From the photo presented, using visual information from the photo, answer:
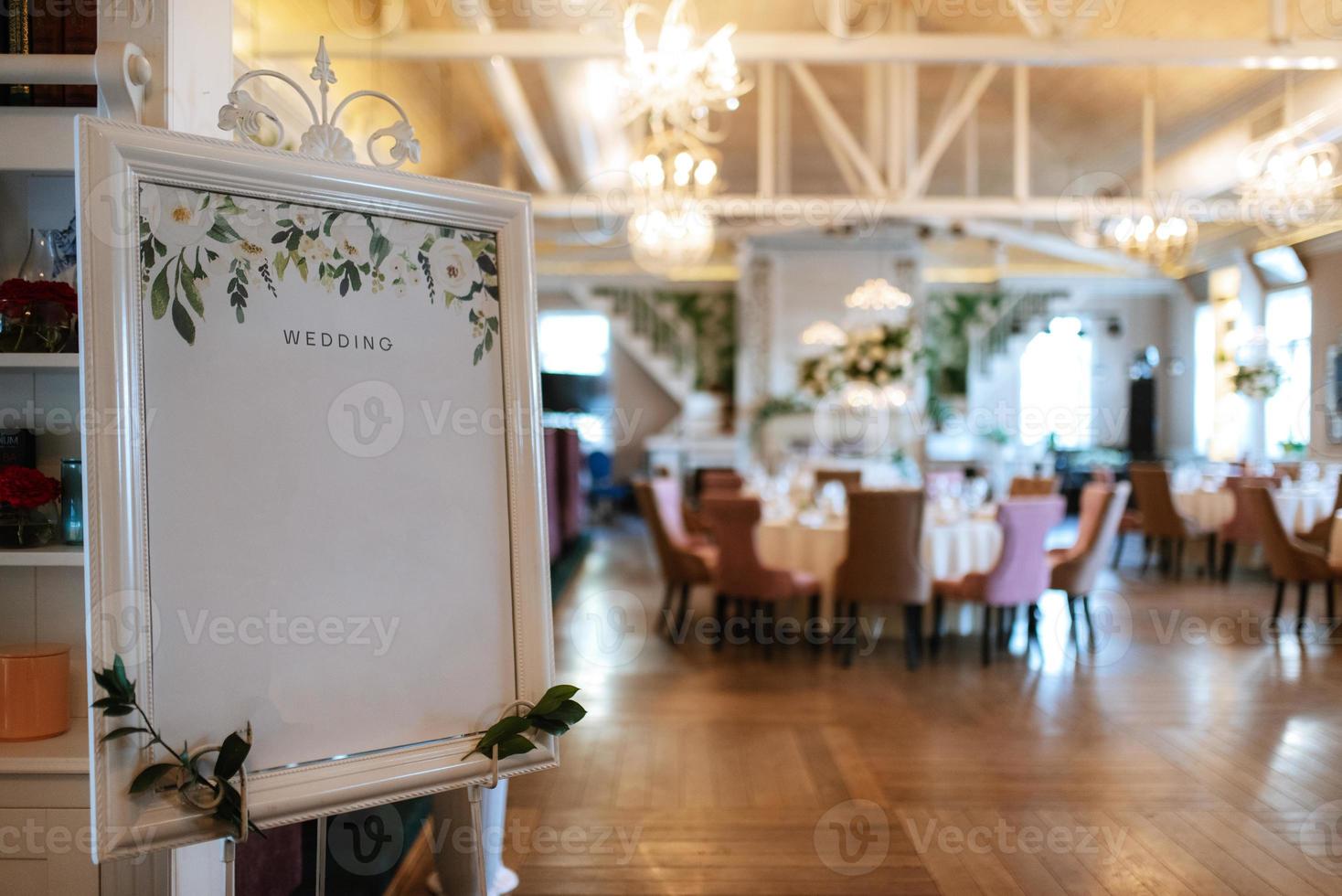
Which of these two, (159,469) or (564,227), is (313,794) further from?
(564,227)

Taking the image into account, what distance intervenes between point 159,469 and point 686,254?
7.62 meters

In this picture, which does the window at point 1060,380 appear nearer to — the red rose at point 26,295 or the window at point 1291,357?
the window at point 1291,357

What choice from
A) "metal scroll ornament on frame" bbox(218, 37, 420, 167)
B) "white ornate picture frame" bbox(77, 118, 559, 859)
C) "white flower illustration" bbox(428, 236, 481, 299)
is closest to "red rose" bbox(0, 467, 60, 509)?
"white ornate picture frame" bbox(77, 118, 559, 859)

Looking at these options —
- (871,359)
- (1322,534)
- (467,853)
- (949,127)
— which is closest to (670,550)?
(871,359)

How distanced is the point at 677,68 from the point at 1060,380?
38.2 ft

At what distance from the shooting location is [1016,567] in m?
5.50

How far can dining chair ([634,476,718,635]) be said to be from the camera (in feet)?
20.6

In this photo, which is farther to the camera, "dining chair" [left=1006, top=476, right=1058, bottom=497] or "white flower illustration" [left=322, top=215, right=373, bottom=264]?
"dining chair" [left=1006, top=476, right=1058, bottom=497]

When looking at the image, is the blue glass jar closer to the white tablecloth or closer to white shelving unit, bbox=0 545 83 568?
white shelving unit, bbox=0 545 83 568

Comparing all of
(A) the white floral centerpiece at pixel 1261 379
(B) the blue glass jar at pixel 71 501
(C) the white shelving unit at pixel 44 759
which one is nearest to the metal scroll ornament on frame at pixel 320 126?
(B) the blue glass jar at pixel 71 501

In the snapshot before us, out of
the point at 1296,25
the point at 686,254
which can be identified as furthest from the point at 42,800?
the point at 1296,25

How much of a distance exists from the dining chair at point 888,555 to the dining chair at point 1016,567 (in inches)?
11.4

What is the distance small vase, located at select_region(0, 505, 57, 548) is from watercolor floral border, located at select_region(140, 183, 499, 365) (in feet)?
2.56

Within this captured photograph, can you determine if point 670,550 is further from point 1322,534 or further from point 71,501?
point 1322,534
